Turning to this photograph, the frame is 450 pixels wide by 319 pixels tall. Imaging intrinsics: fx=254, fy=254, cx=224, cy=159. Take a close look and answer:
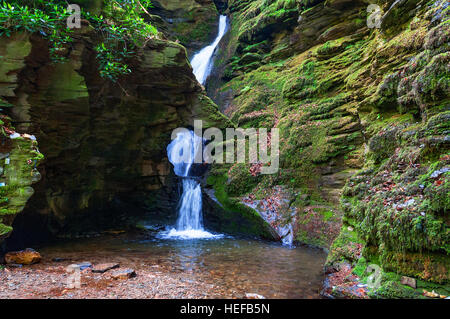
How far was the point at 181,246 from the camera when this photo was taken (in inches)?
340

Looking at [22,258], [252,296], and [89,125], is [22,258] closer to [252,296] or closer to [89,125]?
[89,125]

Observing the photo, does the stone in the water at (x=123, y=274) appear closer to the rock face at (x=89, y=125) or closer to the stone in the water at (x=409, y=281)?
the rock face at (x=89, y=125)

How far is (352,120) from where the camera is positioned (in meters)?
9.41

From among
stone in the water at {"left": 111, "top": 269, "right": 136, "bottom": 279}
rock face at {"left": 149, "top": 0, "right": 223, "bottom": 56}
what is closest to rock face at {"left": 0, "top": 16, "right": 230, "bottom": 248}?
stone in the water at {"left": 111, "top": 269, "right": 136, "bottom": 279}

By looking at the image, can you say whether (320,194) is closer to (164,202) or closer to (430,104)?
(430,104)

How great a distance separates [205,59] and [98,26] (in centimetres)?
1239

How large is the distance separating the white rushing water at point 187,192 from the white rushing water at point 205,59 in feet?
22.1

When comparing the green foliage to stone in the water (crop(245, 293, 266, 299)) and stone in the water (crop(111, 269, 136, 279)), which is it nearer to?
stone in the water (crop(111, 269, 136, 279))

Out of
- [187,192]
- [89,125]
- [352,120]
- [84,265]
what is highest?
[352,120]

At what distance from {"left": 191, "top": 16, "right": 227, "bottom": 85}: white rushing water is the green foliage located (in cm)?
917

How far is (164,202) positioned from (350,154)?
8.90m

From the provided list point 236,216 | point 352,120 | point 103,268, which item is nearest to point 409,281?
point 103,268

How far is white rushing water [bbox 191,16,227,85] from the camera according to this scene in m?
18.9
